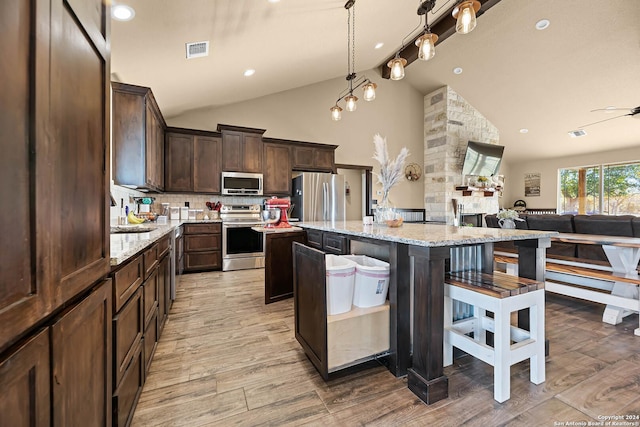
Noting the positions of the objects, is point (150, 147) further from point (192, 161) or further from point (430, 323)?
point (430, 323)

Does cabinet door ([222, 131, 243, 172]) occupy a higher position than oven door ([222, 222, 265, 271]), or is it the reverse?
cabinet door ([222, 131, 243, 172])

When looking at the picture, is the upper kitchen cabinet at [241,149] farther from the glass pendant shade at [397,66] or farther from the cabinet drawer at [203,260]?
the glass pendant shade at [397,66]

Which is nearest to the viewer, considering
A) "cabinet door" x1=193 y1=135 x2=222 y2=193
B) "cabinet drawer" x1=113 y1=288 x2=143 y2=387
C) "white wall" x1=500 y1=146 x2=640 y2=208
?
"cabinet drawer" x1=113 y1=288 x2=143 y2=387

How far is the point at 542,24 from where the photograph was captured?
14.3 feet

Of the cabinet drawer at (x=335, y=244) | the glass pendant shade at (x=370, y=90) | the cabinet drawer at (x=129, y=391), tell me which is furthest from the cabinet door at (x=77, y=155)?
the glass pendant shade at (x=370, y=90)

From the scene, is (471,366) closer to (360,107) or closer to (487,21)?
(487,21)

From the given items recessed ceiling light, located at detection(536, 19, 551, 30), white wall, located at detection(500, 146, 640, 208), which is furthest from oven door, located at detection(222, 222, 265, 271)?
white wall, located at detection(500, 146, 640, 208)

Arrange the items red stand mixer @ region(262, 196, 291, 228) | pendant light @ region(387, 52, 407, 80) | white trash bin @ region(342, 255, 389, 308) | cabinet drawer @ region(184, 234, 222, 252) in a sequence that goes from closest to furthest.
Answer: white trash bin @ region(342, 255, 389, 308) < pendant light @ region(387, 52, 407, 80) < red stand mixer @ region(262, 196, 291, 228) < cabinet drawer @ region(184, 234, 222, 252)

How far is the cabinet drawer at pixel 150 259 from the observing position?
159 centimetres

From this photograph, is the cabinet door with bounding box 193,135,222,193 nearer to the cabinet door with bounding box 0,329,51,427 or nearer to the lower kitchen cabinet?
the lower kitchen cabinet

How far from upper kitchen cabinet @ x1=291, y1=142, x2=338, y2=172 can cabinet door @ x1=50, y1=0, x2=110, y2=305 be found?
430 cm

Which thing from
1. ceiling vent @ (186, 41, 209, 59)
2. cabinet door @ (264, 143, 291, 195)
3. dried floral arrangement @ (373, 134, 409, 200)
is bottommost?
dried floral arrangement @ (373, 134, 409, 200)

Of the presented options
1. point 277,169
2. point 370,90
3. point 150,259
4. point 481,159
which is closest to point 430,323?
point 150,259

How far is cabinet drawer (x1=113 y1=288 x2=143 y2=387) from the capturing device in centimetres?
112
